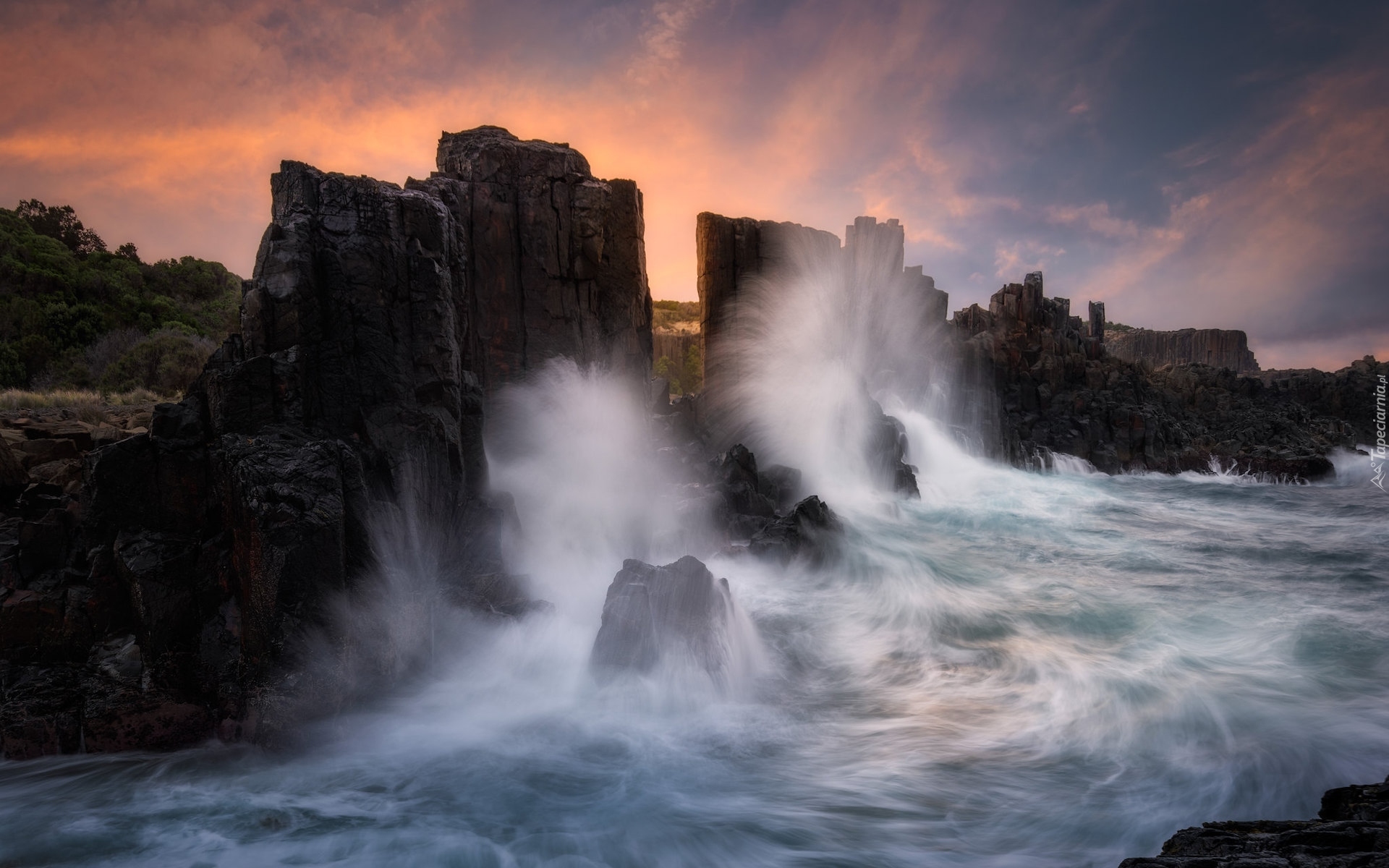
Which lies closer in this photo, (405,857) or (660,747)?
(405,857)

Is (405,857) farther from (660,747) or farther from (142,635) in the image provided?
(142,635)

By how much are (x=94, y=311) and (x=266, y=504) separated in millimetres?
23353

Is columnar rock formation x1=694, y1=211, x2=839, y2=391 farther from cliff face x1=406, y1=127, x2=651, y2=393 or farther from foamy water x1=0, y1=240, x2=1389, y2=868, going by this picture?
foamy water x1=0, y1=240, x2=1389, y2=868

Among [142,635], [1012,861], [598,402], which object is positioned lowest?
[1012,861]

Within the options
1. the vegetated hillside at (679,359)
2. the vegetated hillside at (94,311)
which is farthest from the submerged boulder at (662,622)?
the vegetated hillside at (679,359)

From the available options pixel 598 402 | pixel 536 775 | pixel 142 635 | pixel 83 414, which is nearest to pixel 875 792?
pixel 536 775

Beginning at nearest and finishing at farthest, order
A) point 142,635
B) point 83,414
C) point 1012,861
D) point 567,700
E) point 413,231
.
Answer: point 1012,861, point 142,635, point 567,700, point 413,231, point 83,414

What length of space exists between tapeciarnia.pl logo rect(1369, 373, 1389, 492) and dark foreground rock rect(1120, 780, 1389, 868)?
3132cm

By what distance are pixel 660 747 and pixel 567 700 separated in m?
1.41

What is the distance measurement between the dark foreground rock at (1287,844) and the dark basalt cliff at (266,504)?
6793 millimetres

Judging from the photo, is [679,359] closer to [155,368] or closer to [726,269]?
[726,269]

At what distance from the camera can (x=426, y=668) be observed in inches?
293

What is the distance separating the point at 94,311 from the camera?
2186 centimetres

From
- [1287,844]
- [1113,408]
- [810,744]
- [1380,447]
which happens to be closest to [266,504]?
[810,744]
